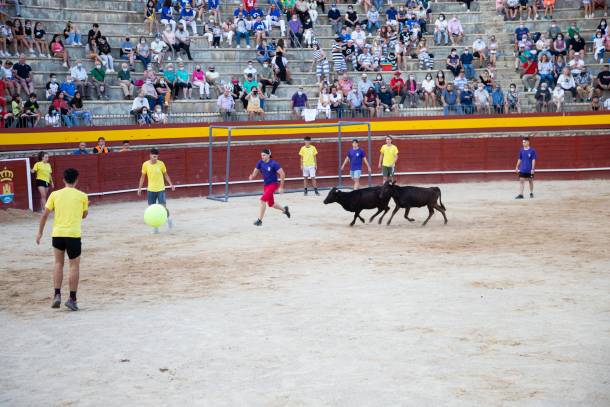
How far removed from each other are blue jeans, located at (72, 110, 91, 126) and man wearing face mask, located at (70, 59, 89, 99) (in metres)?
1.44

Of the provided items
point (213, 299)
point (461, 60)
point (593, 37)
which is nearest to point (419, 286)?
point (213, 299)

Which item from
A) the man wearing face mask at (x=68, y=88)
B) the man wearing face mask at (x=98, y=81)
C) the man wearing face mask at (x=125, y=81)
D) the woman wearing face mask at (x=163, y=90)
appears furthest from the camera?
the woman wearing face mask at (x=163, y=90)

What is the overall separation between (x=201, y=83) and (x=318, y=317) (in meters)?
18.2

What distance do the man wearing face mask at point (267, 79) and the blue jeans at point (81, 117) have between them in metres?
6.19

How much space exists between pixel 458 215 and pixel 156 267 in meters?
8.08

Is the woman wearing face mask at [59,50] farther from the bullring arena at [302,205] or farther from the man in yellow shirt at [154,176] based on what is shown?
the man in yellow shirt at [154,176]

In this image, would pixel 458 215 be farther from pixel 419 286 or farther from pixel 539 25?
pixel 539 25

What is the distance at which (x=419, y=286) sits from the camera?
11969 mm

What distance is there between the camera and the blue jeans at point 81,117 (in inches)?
958

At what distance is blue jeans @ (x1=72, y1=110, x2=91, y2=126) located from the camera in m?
24.3

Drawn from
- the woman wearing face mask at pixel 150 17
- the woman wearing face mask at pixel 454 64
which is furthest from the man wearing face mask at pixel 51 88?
the woman wearing face mask at pixel 454 64

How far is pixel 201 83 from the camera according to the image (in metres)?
27.5

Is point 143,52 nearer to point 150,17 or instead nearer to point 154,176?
point 150,17

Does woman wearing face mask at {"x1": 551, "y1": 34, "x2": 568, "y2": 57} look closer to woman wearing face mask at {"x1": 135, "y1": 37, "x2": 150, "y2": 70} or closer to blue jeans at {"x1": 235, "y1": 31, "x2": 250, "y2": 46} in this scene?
blue jeans at {"x1": 235, "y1": 31, "x2": 250, "y2": 46}
